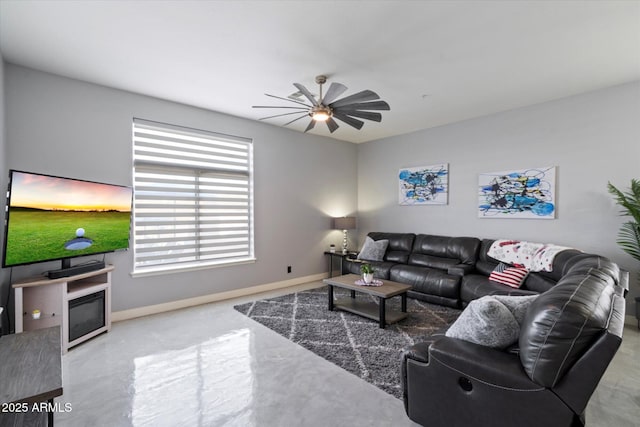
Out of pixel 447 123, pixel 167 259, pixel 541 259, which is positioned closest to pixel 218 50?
pixel 167 259

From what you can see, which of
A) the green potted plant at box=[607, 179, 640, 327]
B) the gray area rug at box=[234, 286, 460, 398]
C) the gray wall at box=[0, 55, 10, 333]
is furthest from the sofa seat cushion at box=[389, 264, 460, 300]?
the gray wall at box=[0, 55, 10, 333]

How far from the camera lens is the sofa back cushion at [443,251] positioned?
183 inches

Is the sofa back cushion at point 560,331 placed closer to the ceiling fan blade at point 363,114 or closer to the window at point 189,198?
the ceiling fan blade at point 363,114

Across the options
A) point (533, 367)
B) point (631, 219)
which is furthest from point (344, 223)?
point (533, 367)

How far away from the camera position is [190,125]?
14.1ft

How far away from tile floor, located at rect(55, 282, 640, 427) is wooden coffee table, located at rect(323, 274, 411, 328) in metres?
1.01

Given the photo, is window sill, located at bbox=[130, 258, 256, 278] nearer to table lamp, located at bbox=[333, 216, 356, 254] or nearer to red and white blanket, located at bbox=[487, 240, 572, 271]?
table lamp, located at bbox=[333, 216, 356, 254]

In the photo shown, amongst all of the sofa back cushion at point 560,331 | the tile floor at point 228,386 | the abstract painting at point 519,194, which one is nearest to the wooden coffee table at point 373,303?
the tile floor at point 228,386

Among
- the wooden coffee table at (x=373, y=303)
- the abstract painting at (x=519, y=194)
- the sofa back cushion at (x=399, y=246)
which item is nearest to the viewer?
the wooden coffee table at (x=373, y=303)

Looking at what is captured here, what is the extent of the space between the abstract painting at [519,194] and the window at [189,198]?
3702 mm

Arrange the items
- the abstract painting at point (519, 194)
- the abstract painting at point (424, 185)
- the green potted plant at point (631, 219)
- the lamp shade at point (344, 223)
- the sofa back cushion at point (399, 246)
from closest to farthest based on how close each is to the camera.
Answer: the green potted plant at point (631, 219), the abstract painting at point (519, 194), the abstract painting at point (424, 185), the sofa back cushion at point (399, 246), the lamp shade at point (344, 223)

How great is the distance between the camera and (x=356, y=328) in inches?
137

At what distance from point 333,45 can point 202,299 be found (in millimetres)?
3679

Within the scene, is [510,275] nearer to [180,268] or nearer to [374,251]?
[374,251]
